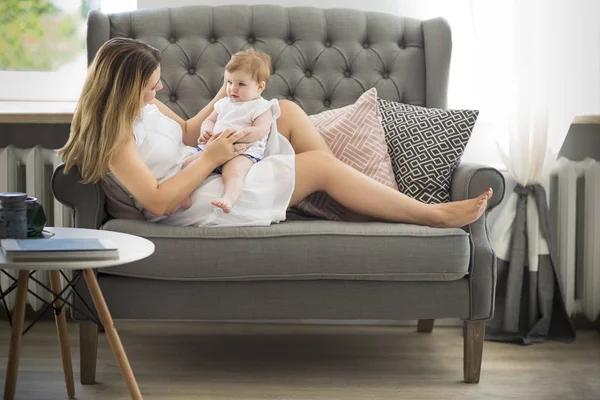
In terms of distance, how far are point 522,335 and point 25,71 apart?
83.5 inches

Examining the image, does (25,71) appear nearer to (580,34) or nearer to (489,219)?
(489,219)

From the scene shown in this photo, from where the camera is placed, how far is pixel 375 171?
2.47 metres

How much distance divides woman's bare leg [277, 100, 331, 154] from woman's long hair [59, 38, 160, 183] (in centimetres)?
49

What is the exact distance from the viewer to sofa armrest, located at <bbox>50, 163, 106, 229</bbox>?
2.12 m

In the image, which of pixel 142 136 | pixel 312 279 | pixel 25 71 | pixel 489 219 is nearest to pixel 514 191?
pixel 489 219

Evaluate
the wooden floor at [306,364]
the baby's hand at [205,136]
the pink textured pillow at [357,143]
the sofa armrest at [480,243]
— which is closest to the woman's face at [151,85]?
the baby's hand at [205,136]

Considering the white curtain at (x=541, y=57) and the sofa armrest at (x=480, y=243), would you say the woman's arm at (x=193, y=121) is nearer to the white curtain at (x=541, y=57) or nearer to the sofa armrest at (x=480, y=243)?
the sofa armrest at (x=480, y=243)

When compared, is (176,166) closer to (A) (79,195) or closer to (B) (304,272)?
(A) (79,195)

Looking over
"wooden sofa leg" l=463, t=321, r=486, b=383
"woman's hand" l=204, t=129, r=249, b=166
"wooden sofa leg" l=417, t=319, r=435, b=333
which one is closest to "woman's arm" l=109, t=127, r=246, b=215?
"woman's hand" l=204, t=129, r=249, b=166

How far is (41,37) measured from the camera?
10.7 feet

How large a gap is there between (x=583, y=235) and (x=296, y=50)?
3.91ft

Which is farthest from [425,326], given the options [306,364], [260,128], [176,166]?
[176,166]

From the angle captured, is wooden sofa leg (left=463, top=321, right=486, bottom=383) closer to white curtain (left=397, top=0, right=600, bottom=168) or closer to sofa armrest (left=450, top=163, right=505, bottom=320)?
sofa armrest (left=450, top=163, right=505, bottom=320)

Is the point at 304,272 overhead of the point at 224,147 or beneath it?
beneath
